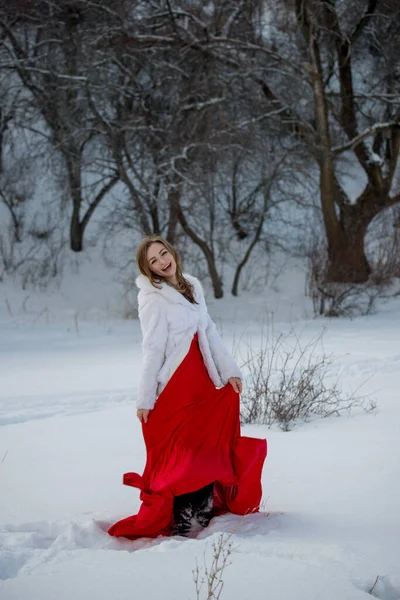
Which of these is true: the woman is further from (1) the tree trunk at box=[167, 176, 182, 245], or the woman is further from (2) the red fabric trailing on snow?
(1) the tree trunk at box=[167, 176, 182, 245]

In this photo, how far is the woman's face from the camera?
3555 millimetres

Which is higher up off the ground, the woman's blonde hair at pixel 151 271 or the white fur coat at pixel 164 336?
the woman's blonde hair at pixel 151 271

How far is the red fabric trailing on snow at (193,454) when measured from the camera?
3.29 m

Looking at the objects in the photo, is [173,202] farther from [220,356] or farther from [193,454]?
[193,454]

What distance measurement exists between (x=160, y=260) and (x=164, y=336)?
400 mm

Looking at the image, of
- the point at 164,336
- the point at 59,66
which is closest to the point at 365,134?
the point at 59,66

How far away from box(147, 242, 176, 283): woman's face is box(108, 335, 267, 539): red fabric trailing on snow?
1.25 feet

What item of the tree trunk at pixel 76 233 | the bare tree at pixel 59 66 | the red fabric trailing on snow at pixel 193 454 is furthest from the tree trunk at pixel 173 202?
the red fabric trailing on snow at pixel 193 454

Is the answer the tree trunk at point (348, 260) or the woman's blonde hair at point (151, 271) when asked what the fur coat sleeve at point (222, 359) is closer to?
the woman's blonde hair at point (151, 271)

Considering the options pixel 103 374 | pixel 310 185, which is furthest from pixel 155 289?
pixel 310 185

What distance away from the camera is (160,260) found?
3553 millimetres

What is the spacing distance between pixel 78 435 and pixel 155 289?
84.9 inches

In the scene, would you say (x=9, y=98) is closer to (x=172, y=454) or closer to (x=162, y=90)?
(x=162, y=90)

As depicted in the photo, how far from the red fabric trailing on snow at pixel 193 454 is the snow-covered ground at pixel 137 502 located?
0.36 feet
